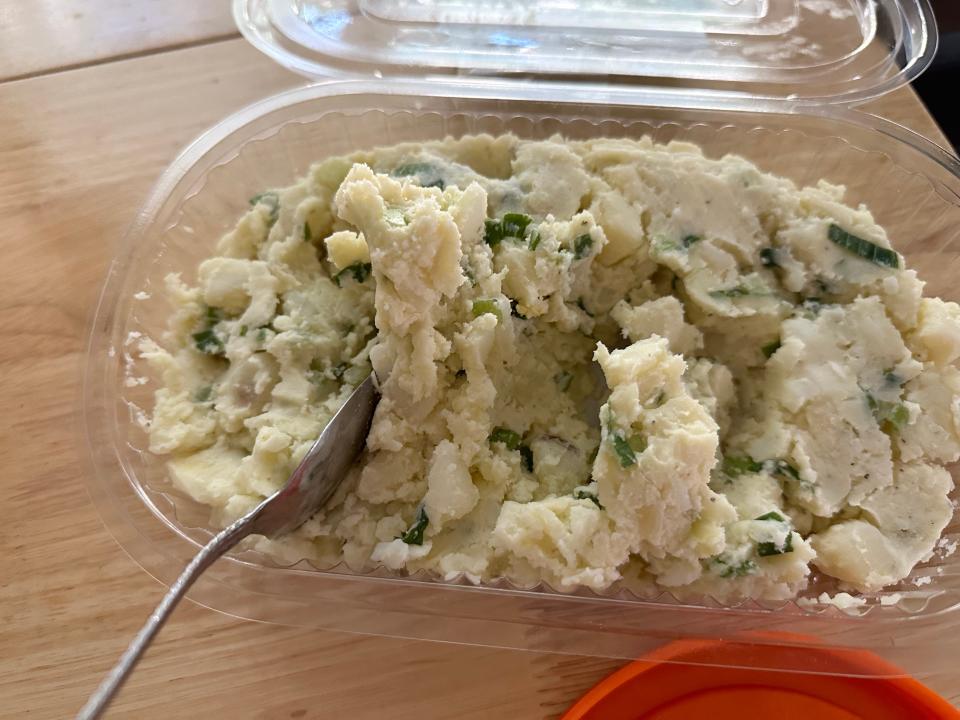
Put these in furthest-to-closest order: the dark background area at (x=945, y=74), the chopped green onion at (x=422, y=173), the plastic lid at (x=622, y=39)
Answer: the dark background area at (x=945, y=74)
the plastic lid at (x=622, y=39)
the chopped green onion at (x=422, y=173)

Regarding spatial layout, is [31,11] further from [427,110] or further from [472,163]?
[472,163]

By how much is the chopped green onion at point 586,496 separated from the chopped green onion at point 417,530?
272mm

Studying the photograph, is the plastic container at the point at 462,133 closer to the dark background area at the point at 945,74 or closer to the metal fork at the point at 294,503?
the metal fork at the point at 294,503

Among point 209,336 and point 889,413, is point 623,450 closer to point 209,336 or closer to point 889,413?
point 889,413

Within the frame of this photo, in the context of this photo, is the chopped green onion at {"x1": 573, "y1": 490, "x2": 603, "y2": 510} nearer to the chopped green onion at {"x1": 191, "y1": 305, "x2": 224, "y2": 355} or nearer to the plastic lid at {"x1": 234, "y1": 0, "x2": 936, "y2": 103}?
the chopped green onion at {"x1": 191, "y1": 305, "x2": 224, "y2": 355}

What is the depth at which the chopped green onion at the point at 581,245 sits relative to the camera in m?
1.43

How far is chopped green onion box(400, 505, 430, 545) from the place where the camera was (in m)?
1.28

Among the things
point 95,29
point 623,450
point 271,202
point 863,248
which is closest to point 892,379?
point 863,248

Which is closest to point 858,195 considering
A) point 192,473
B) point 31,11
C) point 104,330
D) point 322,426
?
point 322,426

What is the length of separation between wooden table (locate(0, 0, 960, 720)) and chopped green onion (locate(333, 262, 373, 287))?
0.60 meters

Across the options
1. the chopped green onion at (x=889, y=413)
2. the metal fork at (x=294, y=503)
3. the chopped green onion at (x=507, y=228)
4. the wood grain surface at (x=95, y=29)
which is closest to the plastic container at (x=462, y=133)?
the metal fork at (x=294, y=503)

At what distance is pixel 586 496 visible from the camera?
4.16ft

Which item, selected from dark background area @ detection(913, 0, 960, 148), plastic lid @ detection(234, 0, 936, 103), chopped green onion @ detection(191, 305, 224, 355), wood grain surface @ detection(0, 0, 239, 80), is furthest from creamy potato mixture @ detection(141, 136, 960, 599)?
dark background area @ detection(913, 0, 960, 148)

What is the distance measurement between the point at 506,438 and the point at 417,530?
0.80 ft
